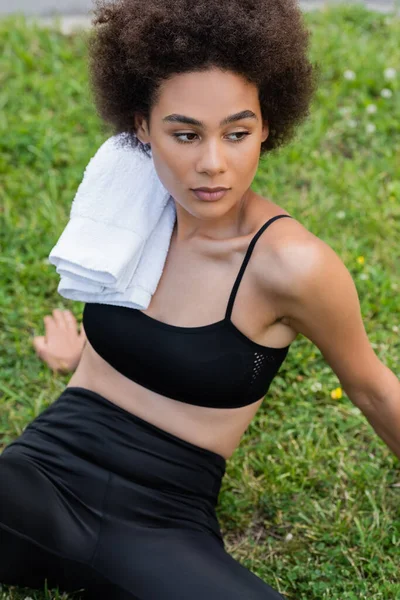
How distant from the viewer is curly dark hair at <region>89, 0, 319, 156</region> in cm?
200

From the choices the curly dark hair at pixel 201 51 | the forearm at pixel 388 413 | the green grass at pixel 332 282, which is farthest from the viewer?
the green grass at pixel 332 282

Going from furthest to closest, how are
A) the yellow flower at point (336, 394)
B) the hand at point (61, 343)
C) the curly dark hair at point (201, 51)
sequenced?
the hand at point (61, 343) → the yellow flower at point (336, 394) → the curly dark hair at point (201, 51)

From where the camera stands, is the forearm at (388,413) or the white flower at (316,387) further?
the white flower at (316,387)

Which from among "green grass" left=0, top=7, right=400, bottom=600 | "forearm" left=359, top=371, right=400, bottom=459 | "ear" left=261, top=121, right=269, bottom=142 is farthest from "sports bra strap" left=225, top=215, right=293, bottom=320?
"green grass" left=0, top=7, right=400, bottom=600

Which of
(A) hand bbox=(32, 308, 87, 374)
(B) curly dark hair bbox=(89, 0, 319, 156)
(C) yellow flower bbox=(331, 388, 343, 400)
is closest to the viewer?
(B) curly dark hair bbox=(89, 0, 319, 156)

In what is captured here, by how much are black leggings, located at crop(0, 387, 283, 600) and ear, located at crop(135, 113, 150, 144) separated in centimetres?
74

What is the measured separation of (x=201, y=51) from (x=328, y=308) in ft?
2.25

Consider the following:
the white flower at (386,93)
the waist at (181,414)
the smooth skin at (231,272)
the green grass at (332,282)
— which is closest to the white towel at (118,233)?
the smooth skin at (231,272)

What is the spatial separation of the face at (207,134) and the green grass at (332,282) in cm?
62

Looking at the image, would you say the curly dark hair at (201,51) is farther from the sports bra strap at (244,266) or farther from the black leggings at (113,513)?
the black leggings at (113,513)

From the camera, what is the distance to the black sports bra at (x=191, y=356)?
→ 2291 millimetres

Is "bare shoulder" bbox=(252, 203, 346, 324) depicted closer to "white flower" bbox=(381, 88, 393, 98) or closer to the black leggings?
the black leggings

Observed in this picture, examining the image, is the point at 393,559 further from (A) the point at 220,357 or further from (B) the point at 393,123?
(B) the point at 393,123

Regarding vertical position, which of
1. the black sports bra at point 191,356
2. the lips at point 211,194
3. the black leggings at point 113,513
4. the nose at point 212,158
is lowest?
the black leggings at point 113,513
